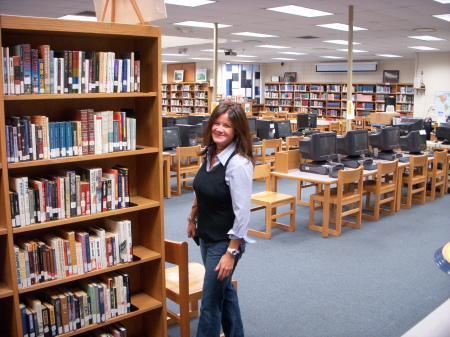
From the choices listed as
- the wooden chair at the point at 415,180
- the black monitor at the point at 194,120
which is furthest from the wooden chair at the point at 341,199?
the black monitor at the point at 194,120

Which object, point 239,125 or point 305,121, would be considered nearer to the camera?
point 239,125

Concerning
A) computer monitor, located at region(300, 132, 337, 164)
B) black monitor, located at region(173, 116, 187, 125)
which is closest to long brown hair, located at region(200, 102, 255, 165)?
computer monitor, located at region(300, 132, 337, 164)

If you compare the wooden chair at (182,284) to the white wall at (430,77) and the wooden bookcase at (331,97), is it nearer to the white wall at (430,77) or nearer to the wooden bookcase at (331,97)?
the white wall at (430,77)

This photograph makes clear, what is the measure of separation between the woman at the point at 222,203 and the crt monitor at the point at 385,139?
16.8 feet

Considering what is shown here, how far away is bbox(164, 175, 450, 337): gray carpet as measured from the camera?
11.4 feet

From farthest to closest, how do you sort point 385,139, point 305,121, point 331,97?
point 331,97 < point 305,121 < point 385,139

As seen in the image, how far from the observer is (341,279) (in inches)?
169

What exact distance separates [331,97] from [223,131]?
631 inches

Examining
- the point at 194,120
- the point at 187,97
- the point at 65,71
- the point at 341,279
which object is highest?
the point at 187,97

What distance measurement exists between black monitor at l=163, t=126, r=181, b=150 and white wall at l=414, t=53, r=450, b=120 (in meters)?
9.80

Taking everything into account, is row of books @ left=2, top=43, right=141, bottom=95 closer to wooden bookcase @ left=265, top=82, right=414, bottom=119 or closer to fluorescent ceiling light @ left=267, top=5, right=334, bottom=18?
fluorescent ceiling light @ left=267, top=5, right=334, bottom=18

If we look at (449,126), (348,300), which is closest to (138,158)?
(348,300)

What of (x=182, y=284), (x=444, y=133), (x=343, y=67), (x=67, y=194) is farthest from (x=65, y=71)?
(x=343, y=67)

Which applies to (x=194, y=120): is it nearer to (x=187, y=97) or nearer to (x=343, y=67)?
(x=187, y=97)
